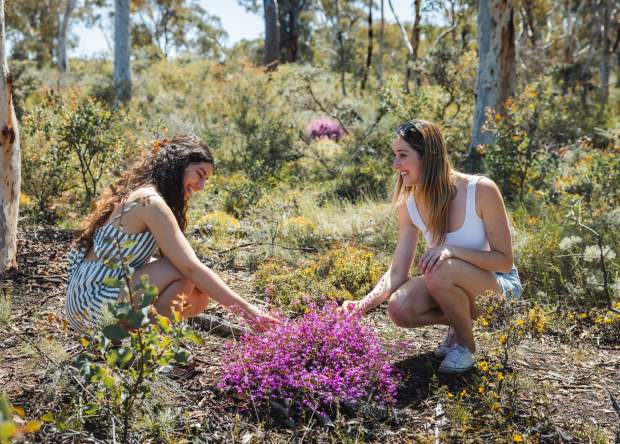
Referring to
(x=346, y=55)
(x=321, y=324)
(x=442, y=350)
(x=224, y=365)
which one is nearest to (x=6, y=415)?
(x=224, y=365)

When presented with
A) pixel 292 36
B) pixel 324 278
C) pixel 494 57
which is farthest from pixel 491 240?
pixel 292 36

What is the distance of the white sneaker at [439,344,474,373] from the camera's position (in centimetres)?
296

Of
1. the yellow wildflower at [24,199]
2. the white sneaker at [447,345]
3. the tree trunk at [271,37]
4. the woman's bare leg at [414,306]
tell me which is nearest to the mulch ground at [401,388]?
the white sneaker at [447,345]

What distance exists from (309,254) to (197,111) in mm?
7081

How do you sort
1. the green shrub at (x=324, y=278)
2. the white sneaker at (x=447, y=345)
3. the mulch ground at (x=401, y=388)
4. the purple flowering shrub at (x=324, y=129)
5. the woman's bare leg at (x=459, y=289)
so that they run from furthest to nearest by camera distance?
the purple flowering shrub at (x=324, y=129)
the green shrub at (x=324, y=278)
the white sneaker at (x=447, y=345)
the woman's bare leg at (x=459, y=289)
the mulch ground at (x=401, y=388)

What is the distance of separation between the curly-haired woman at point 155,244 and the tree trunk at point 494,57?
558 cm

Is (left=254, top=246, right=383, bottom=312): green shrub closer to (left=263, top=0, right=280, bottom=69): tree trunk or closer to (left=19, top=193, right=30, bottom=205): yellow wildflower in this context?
(left=19, top=193, right=30, bottom=205): yellow wildflower

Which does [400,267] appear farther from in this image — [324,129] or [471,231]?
[324,129]

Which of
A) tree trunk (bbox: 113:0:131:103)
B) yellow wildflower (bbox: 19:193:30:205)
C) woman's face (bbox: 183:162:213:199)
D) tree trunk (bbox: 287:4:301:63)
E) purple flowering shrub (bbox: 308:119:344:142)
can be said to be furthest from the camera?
tree trunk (bbox: 287:4:301:63)

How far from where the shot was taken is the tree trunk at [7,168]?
14.2 ft

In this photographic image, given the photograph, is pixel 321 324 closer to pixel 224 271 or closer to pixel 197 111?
pixel 224 271

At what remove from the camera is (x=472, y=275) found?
2986 mm

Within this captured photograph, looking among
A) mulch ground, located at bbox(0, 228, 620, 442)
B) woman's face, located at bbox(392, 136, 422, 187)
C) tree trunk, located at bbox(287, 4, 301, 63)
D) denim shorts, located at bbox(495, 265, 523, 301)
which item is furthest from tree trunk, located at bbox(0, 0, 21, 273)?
tree trunk, located at bbox(287, 4, 301, 63)

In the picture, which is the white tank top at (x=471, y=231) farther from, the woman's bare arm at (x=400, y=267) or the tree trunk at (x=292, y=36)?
the tree trunk at (x=292, y=36)
